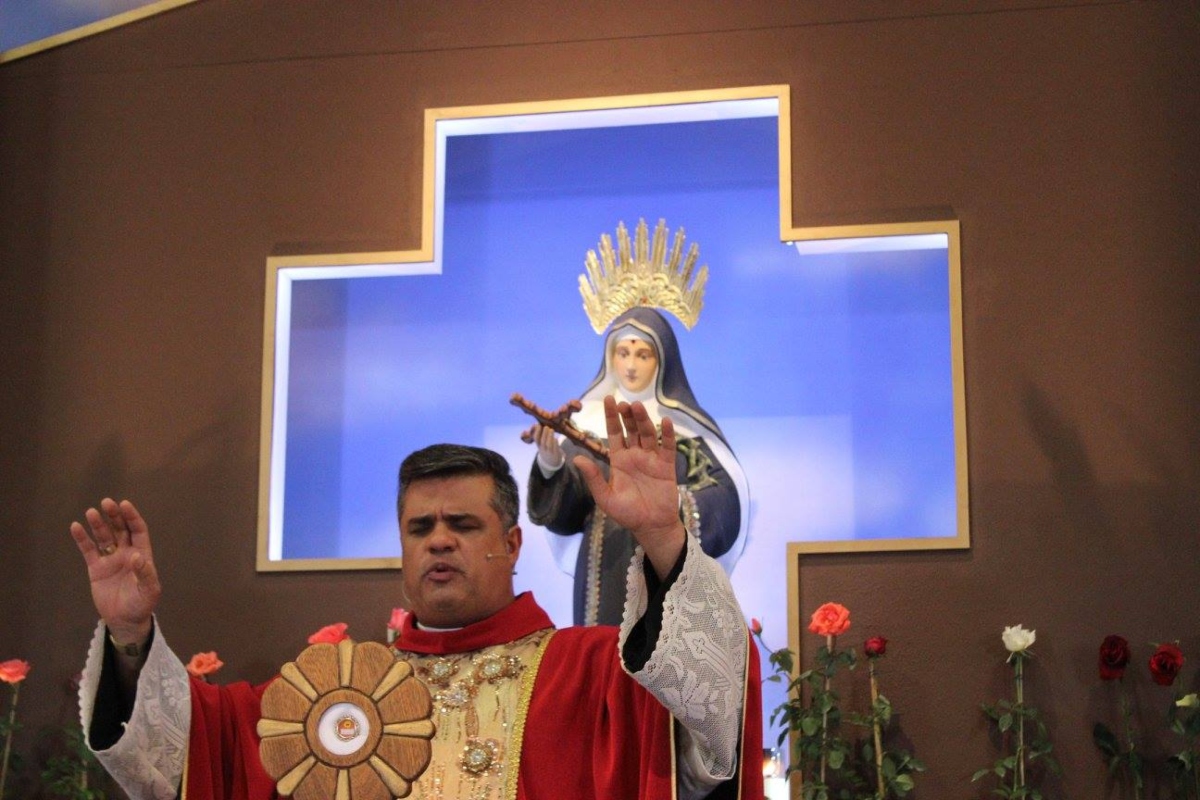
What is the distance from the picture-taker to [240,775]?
369 cm

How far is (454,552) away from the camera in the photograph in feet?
12.6

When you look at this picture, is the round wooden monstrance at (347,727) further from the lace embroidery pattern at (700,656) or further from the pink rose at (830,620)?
the pink rose at (830,620)

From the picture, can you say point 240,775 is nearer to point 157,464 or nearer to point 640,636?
point 640,636

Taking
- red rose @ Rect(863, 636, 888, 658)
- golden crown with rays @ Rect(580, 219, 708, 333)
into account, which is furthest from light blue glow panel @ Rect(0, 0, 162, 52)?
red rose @ Rect(863, 636, 888, 658)

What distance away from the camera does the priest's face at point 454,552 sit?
3820 millimetres

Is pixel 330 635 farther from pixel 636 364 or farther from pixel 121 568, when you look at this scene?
pixel 121 568

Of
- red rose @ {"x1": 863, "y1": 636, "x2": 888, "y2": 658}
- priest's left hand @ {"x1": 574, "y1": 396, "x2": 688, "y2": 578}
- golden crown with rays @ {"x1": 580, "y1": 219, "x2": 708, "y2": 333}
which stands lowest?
red rose @ {"x1": 863, "y1": 636, "x2": 888, "y2": 658}

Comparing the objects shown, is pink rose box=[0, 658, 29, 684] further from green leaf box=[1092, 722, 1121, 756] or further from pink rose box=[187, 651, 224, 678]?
green leaf box=[1092, 722, 1121, 756]

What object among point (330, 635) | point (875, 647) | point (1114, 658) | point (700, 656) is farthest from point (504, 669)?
point (1114, 658)

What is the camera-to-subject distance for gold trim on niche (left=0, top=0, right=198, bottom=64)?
6.12 m

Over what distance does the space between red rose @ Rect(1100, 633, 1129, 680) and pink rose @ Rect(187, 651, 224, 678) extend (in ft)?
8.44

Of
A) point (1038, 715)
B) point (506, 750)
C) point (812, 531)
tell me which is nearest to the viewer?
point (506, 750)

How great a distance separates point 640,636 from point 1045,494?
229 centimetres

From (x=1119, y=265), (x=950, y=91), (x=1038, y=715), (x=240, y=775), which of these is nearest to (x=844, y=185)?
(x=950, y=91)
